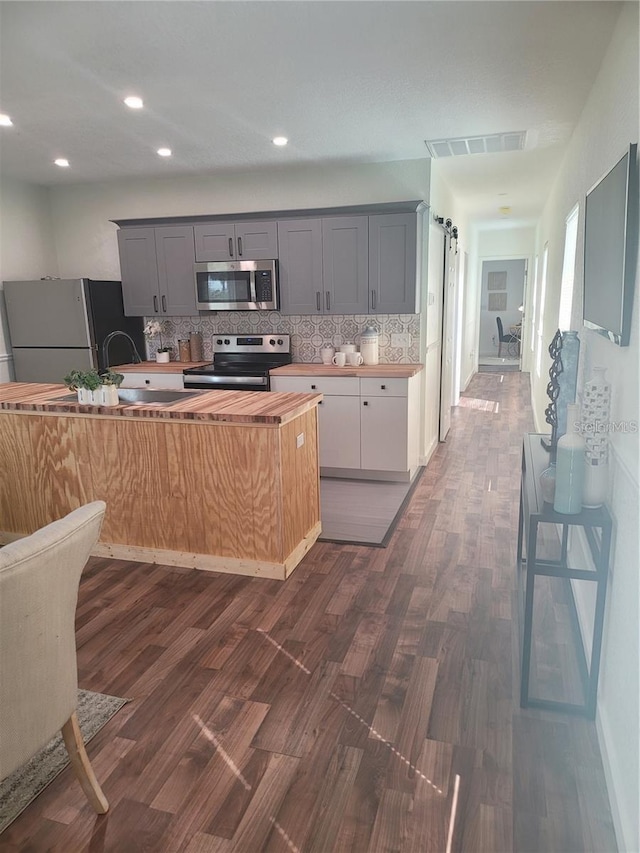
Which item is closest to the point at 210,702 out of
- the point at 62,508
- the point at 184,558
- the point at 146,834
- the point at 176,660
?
the point at 176,660

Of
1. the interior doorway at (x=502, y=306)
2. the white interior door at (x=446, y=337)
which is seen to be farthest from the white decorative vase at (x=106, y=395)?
the interior doorway at (x=502, y=306)

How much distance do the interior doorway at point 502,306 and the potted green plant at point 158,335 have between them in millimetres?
10086

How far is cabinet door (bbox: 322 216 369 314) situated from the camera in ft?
15.3

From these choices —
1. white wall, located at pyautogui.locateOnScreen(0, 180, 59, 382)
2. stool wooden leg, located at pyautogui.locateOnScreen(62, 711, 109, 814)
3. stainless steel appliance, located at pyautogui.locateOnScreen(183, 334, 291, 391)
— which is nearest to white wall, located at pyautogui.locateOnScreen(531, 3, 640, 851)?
stool wooden leg, located at pyautogui.locateOnScreen(62, 711, 109, 814)

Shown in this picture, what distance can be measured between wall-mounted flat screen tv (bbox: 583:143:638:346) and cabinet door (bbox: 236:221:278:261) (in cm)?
293

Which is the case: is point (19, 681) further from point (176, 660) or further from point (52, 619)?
point (176, 660)

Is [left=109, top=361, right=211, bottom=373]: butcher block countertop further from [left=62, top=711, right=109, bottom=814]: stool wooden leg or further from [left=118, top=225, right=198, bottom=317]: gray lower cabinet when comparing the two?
[left=62, top=711, right=109, bottom=814]: stool wooden leg

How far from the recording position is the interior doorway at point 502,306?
14.4m

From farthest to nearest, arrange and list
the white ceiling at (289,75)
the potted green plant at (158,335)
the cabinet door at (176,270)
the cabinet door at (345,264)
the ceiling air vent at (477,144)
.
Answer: the potted green plant at (158,335) < the cabinet door at (176,270) < the cabinet door at (345,264) < the ceiling air vent at (477,144) < the white ceiling at (289,75)

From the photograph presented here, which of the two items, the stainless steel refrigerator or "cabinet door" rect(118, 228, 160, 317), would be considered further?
"cabinet door" rect(118, 228, 160, 317)

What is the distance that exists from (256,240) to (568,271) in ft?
8.46

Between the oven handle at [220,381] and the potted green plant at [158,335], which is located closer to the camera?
the oven handle at [220,381]

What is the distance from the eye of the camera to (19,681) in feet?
4.47

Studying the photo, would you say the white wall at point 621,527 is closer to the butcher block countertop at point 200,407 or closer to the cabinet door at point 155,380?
the butcher block countertop at point 200,407
